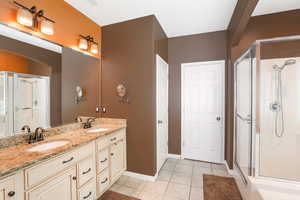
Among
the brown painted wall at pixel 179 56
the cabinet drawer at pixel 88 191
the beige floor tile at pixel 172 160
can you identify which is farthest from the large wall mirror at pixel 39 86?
the beige floor tile at pixel 172 160

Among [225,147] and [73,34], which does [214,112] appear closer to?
[225,147]

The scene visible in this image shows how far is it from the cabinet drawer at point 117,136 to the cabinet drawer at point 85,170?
16.2 inches

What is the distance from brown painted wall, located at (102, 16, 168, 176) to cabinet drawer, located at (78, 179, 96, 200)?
0.81 metres

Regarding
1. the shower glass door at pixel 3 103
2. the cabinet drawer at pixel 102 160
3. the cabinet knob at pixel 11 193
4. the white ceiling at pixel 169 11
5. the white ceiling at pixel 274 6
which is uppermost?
the white ceiling at pixel 274 6

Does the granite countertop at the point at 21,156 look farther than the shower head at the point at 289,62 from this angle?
No

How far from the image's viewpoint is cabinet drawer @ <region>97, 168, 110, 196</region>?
1.73 meters

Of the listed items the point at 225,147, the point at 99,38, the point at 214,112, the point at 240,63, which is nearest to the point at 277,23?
the point at 240,63

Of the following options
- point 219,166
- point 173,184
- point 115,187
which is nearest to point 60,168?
point 115,187

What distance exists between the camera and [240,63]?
84.0 inches

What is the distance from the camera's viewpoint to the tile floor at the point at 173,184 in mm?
1899

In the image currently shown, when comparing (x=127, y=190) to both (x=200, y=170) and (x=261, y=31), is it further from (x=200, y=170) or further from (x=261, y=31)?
(x=261, y=31)

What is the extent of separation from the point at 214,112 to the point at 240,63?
109cm

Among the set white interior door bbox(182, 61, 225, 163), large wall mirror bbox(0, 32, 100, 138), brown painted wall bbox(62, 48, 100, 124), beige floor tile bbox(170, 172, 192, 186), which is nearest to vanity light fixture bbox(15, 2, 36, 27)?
large wall mirror bbox(0, 32, 100, 138)

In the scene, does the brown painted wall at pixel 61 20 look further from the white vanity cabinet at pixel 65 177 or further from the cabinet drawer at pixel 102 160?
the cabinet drawer at pixel 102 160
